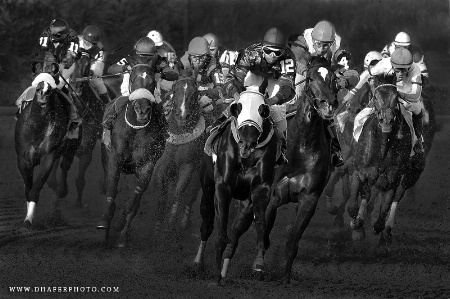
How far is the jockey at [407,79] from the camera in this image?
21.2 meters

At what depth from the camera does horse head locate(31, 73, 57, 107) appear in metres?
20.6

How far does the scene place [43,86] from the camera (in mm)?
20594

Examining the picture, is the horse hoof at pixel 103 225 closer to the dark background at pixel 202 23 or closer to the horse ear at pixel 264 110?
the horse ear at pixel 264 110

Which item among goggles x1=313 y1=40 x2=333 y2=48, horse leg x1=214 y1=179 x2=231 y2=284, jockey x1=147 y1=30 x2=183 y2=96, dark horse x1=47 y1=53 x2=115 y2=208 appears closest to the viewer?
horse leg x1=214 y1=179 x2=231 y2=284

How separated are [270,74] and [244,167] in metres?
1.20

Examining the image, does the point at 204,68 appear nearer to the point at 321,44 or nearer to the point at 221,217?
the point at 321,44

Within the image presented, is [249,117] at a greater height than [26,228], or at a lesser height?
greater

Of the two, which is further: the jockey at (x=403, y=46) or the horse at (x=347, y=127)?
the jockey at (x=403, y=46)

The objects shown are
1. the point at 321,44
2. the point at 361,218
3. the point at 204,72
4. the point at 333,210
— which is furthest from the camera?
the point at 333,210

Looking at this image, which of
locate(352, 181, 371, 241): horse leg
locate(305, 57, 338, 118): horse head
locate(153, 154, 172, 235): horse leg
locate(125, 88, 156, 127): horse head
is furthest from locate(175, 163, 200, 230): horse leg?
locate(305, 57, 338, 118): horse head

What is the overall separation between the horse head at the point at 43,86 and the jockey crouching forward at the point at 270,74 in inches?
160

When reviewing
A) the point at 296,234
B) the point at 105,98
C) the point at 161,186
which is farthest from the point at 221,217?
the point at 105,98

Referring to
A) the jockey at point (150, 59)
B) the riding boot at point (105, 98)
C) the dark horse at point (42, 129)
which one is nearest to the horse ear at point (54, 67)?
the dark horse at point (42, 129)

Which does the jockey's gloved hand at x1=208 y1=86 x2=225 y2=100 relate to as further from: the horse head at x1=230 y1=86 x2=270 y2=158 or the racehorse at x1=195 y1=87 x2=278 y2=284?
the horse head at x1=230 y1=86 x2=270 y2=158
